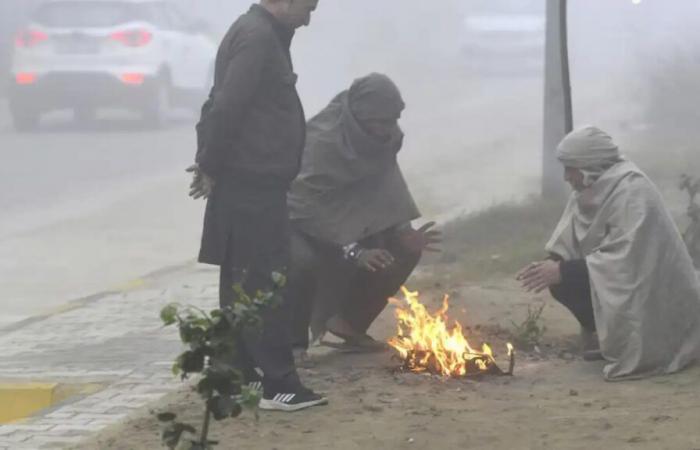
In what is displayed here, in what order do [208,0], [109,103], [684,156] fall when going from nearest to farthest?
[684,156] < [109,103] < [208,0]

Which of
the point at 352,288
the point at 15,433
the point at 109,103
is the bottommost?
the point at 15,433

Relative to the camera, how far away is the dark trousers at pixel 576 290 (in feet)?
22.4

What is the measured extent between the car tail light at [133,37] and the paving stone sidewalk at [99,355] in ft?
36.7

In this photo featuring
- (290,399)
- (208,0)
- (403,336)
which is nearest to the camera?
(290,399)

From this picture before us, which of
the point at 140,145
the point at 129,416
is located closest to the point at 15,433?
the point at 129,416

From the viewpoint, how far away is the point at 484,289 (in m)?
9.32

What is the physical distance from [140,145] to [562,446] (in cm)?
1529

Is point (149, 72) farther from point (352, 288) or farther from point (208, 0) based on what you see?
point (352, 288)

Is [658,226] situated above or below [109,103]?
below

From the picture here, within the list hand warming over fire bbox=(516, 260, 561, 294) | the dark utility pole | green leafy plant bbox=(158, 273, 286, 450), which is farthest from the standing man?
the dark utility pole

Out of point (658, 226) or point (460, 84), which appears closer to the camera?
point (658, 226)

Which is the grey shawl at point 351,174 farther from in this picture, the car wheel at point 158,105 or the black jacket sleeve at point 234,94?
the car wheel at point 158,105

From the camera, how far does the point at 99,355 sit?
7996mm

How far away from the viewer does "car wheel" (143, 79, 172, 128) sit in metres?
22.1
